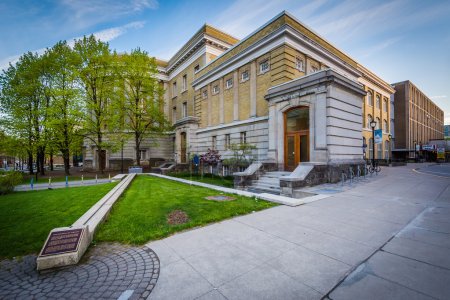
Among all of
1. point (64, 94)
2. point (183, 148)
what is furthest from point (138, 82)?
point (183, 148)

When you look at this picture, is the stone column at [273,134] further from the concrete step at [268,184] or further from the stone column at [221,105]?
the stone column at [221,105]

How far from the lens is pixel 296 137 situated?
15219 mm

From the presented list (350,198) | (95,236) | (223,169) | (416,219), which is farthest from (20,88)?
(416,219)

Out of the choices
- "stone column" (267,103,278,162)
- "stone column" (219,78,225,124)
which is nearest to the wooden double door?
"stone column" (267,103,278,162)

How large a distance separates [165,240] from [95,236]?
1.85 meters

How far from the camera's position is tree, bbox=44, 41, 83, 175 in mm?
22266

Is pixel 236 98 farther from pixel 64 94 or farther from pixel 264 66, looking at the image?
pixel 64 94

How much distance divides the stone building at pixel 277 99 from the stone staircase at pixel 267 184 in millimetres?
1261

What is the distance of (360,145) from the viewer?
635 inches

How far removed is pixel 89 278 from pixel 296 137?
46.4ft

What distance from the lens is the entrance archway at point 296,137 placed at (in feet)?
48.7

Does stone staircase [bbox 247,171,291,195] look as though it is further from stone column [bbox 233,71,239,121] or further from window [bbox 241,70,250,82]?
window [bbox 241,70,250,82]

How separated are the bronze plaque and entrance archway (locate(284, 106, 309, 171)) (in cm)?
1347

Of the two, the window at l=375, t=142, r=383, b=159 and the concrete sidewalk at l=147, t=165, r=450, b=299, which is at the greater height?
the window at l=375, t=142, r=383, b=159
